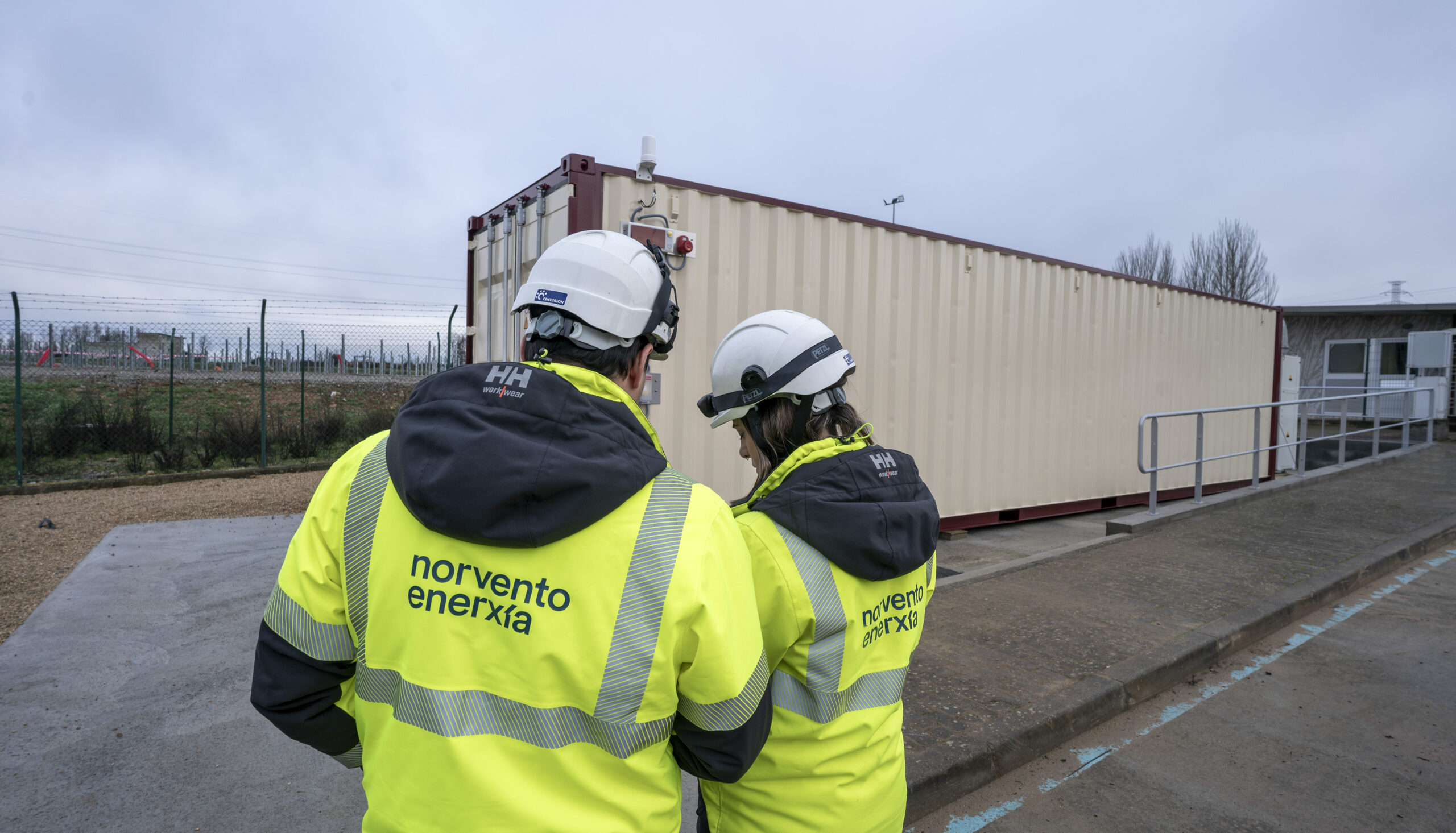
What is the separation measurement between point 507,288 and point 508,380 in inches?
166

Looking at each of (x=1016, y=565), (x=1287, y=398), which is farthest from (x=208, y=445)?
(x=1287, y=398)

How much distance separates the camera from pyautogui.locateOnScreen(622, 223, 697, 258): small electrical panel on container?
15.4 feet

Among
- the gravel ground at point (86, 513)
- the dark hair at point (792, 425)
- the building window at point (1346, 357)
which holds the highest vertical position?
the building window at point (1346, 357)

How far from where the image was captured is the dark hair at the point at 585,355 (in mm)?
1307

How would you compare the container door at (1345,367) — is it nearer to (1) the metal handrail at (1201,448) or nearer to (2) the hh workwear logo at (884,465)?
(1) the metal handrail at (1201,448)

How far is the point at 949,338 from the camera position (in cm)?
685

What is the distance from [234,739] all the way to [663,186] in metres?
3.85

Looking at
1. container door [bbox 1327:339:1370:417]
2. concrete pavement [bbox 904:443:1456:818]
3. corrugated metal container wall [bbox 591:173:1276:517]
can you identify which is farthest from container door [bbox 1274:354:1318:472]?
container door [bbox 1327:339:1370:417]

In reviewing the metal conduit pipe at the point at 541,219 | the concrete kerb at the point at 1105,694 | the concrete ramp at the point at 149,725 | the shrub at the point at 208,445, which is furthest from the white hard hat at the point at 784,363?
the shrub at the point at 208,445

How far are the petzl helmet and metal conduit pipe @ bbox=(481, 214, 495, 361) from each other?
3908mm

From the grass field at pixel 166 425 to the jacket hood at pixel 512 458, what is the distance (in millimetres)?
11289

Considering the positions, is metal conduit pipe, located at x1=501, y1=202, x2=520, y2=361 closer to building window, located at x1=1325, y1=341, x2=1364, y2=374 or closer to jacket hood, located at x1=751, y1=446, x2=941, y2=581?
jacket hood, located at x1=751, y1=446, x2=941, y2=581

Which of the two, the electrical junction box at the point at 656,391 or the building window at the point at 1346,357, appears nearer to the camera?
the electrical junction box at the point at 656,391

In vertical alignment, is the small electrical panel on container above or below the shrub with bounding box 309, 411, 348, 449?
above
